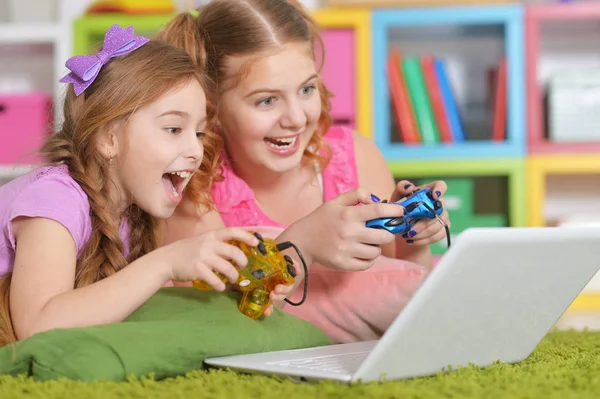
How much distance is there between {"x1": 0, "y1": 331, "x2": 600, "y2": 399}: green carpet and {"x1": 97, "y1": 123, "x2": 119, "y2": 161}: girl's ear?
0.43 meters

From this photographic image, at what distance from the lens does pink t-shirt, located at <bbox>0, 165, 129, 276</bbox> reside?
1138 millimetres

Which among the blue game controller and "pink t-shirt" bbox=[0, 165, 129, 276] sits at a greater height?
"pink t-shirt" bbox=[0, 165, 129, 276]

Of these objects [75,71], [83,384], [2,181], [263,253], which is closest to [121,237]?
[75,71]

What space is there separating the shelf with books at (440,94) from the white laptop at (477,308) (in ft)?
4.76

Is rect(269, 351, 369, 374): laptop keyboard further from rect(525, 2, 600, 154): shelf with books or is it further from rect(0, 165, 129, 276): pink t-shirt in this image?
rect(525, 2, 600, 154): shelf with books

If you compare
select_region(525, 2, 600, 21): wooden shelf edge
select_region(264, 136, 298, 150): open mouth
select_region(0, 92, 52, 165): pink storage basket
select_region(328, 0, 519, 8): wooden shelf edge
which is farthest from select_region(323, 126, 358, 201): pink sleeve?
select_region(0, 92, 52, 165): pink storage basket

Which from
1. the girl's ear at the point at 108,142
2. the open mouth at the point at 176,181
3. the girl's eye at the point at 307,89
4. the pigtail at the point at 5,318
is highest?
the girl's eye at the point at 307,89

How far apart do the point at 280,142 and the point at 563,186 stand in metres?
1.50

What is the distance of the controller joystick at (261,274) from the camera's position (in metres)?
1.08

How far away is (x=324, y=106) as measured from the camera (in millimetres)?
1683

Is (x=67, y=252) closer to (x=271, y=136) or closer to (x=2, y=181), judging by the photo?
(x=271, y=136)

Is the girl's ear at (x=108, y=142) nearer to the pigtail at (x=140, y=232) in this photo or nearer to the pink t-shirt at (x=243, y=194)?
the pigtail at (x=140, y=232)

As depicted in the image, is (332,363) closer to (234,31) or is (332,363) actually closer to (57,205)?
(57,205)

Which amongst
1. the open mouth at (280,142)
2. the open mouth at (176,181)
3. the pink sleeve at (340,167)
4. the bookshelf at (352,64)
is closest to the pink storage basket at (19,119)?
the bookshelf at (352,64)
